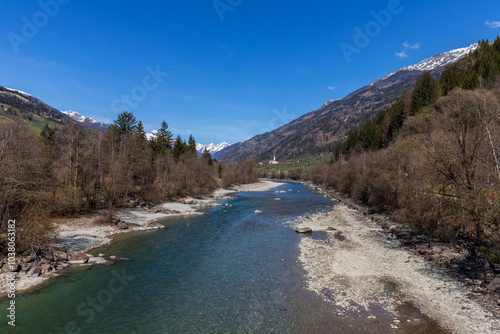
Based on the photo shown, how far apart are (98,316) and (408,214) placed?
110 ft

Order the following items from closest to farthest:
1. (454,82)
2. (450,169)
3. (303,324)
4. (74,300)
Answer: (303,324) < (74,300) < (450,169) < (454,82)

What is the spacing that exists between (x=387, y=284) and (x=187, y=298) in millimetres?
13969

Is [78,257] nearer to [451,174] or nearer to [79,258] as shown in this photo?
[79,258]

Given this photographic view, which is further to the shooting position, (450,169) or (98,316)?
(450,169)

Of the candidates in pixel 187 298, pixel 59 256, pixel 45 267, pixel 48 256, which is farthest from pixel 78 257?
pixel 187 298

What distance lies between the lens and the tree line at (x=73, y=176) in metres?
17.3

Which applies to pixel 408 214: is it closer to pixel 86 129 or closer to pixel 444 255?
pixel 444 255

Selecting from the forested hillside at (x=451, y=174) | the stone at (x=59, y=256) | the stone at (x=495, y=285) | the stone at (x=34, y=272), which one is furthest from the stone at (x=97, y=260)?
the stone at (x=495, y=285)

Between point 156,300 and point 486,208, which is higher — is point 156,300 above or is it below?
below

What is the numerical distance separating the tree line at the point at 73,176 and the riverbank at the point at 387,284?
21.9m

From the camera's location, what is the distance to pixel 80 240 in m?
24.8

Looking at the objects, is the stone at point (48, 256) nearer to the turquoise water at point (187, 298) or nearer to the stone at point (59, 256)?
the stone at point (59, 256)

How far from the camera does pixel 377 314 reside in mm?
13008

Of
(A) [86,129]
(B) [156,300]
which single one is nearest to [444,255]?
(B) [156,300]
